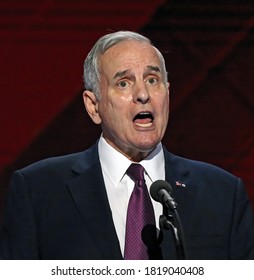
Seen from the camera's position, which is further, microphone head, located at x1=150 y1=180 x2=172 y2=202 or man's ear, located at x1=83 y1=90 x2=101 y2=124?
man's ear, located at x1=83 y1=90 x2=101 y2=124

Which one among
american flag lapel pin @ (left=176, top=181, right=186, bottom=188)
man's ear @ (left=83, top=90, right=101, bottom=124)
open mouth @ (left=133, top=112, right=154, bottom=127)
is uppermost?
man's ear @ (left=83, top=90, right=101, bottom=124)

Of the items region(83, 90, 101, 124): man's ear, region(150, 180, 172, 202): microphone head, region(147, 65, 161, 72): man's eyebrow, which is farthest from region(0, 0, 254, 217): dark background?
region(150, 180, 172, 202): microphone head

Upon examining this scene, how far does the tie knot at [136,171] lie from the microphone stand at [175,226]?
422mm

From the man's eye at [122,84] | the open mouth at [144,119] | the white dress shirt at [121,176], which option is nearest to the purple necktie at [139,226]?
the white dress shirt at [121,176]

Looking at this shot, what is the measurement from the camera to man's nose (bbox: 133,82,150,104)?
5.54 ft

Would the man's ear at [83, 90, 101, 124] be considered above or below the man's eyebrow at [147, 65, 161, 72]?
below

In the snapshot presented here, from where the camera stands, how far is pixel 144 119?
171cm

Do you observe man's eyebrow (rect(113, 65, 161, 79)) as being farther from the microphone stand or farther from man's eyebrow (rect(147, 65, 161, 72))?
the microphone stand

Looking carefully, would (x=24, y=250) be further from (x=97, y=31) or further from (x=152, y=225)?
(x=97, y=31)

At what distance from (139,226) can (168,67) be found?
58 cm

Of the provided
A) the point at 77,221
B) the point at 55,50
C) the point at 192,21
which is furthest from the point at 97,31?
the point at 77,221

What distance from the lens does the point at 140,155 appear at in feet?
5.86

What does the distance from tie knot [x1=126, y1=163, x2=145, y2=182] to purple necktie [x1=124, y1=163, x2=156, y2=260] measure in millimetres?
24
